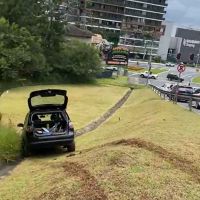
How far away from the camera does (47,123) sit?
15164mm

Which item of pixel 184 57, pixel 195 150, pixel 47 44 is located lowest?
pixel 184 57

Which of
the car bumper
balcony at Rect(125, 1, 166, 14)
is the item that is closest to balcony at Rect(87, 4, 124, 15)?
balcony at Rect(125, 1, 166, 14)

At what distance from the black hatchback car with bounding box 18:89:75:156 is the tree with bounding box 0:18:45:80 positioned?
31.0m

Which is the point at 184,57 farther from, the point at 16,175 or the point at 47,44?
the point at 16,175

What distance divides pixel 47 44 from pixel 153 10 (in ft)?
336

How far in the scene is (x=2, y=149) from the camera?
560 inches

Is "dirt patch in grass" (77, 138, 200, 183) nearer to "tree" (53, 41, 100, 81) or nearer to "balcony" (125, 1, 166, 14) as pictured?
"tree" (53, 41, 100, 81)

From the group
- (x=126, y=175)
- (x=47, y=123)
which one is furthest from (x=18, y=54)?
(x=126, y=175)

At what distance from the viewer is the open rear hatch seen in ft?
49.8

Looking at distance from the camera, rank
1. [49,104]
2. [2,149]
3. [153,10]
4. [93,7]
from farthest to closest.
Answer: [153,10], [93,7], [49,104], [2,149]

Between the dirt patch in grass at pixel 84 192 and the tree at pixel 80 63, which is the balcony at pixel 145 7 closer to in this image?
the tree at pixel 80 63

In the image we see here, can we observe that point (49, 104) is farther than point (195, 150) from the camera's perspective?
Yes

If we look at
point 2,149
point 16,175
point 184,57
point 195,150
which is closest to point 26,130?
point 2,149

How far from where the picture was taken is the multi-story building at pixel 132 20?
469ft
